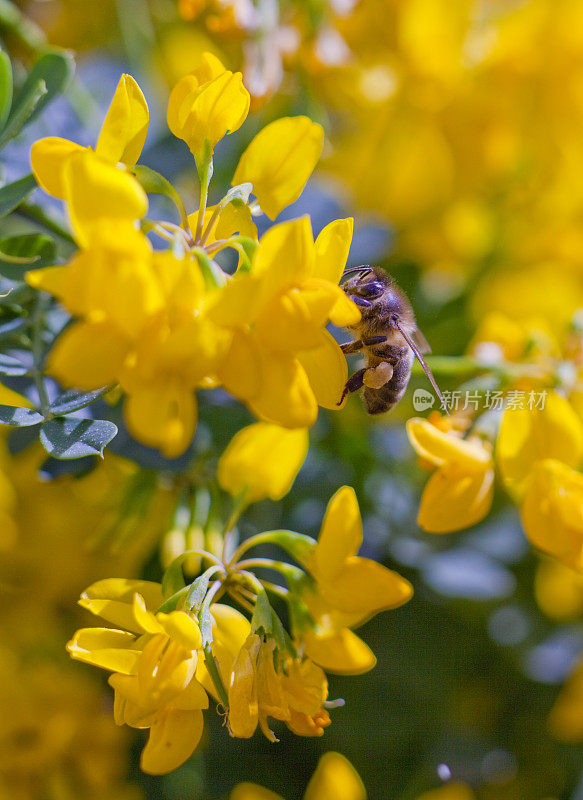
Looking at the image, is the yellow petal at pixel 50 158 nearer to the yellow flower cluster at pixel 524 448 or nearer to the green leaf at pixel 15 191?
the green leaf at pixel 15 191

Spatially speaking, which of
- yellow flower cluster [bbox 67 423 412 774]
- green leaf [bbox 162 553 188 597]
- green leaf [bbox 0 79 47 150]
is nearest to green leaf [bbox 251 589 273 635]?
yellow flower cluster [bbox 67 423 412 774]

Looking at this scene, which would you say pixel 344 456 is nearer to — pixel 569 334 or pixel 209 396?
pixel 209 396

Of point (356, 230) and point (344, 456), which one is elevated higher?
point (356, 230)

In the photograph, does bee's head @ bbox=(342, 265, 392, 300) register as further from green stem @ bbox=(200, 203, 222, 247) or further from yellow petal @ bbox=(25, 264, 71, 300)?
yellow petal @ bbox=(25, 264, 71, 300)

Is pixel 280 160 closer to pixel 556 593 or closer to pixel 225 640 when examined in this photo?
pixel 225 640

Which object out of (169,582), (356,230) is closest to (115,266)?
(169,582)

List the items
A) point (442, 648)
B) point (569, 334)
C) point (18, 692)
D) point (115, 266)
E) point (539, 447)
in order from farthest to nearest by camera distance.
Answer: point (442, 648) → point (18, 692) → point (569, 334) → point (539, 447) → point (115, 266)
